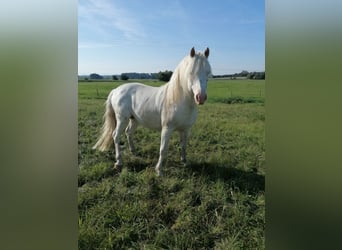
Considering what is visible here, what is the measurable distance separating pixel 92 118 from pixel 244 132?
1.37 metres

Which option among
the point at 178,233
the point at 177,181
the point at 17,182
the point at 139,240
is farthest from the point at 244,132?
the point at 17,182

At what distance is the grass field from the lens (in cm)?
140

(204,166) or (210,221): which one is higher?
(204,166)

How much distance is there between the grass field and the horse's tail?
0.25ft

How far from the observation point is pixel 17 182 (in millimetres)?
952

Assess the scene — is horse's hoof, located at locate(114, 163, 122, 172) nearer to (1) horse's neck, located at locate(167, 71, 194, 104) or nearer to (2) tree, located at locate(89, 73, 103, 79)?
(1) horse's neck, located at locate(167, 71, 194, 104)

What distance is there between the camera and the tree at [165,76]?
173 centimetres

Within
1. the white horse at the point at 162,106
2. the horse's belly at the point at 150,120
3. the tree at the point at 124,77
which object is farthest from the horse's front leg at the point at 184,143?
the tree at the point at 124,77

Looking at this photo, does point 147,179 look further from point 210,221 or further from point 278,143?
point 278,143

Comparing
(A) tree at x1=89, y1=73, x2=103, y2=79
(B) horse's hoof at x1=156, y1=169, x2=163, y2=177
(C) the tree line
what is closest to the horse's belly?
(B) horse's hoof at x1=156, y1=169, x2=163, y2=177

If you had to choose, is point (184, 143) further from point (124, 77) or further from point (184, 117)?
point (124, 77)

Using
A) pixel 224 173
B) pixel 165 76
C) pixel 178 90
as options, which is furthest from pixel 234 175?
pixel 165 76

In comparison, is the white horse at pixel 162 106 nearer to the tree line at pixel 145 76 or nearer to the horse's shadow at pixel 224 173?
the horse's shadow at pixel 224 173

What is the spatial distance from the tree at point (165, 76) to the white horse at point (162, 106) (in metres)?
0.04
